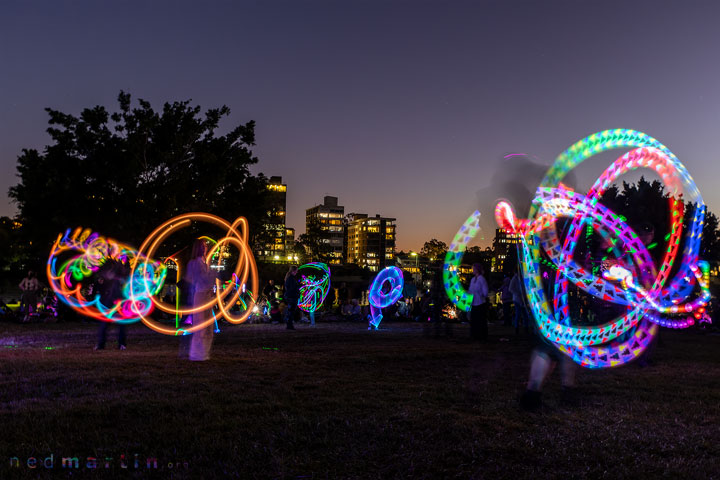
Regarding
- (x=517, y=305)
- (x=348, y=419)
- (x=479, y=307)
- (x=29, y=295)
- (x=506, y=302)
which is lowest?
(x=348, y=419)

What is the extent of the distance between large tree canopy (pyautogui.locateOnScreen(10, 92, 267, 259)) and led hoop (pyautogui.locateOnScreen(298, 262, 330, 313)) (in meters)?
8.77

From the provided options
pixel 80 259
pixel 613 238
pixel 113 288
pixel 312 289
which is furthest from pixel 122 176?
pixel 613 238

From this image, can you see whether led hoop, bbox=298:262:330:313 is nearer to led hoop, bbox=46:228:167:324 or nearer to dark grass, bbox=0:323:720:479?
led hoop, bbox=46:228:167:324

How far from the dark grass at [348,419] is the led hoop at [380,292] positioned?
436 inches

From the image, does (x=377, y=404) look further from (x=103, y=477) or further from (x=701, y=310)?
(x=701, y=310)

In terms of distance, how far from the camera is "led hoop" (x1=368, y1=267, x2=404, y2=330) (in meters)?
21.7

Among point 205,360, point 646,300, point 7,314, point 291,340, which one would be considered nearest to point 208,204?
point 7,314

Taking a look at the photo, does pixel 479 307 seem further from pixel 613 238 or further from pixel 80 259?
pixel 80 259

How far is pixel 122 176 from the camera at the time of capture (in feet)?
92.8

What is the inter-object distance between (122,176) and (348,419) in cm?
2574

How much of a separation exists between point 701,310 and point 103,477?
956 inches

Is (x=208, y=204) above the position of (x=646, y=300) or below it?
above

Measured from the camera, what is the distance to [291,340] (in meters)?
15.0

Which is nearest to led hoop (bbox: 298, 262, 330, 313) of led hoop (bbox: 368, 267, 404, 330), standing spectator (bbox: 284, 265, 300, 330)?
standing spectator (bbox: 284, 265, 300, 330)
